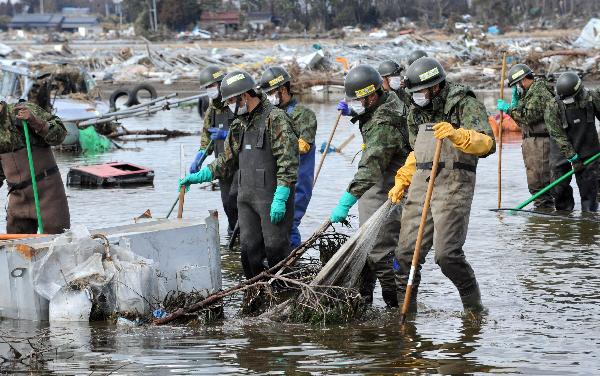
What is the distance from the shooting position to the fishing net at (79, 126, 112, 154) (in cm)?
2355

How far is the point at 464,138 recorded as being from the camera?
7.84 meters

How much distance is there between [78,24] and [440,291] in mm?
123213

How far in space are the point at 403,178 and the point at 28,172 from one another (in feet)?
9.96

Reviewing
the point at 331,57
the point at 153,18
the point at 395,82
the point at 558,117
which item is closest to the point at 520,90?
the point at 558,117

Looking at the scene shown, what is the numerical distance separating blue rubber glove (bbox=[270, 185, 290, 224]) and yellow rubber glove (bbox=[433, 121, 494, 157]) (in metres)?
1.43

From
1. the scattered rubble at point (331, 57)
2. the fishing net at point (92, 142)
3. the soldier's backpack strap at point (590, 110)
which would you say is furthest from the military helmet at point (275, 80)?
the scattered rubble at point (331, 57)

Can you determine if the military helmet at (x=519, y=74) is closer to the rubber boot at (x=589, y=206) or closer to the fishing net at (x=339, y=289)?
the rubber boot at (x=589, y=206)

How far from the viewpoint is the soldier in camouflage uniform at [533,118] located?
1419cm

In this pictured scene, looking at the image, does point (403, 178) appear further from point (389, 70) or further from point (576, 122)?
point (576, 122)

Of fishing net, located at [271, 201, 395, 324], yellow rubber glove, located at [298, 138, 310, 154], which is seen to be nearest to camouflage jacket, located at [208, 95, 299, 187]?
fishing net, located at [271, 201, 395, 324]

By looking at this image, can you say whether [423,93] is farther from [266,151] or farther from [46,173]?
[46,173]

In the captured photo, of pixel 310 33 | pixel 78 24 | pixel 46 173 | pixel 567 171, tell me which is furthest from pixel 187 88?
pixel 78 24

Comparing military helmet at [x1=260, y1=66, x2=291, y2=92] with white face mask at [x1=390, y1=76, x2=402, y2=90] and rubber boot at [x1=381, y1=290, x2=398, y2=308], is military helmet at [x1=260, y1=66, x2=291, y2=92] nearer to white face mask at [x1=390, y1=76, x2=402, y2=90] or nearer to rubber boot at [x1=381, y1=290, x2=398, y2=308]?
white face mask at [x1=390, y1=76, x2=402, y2=90]

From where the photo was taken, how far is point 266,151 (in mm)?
9102
